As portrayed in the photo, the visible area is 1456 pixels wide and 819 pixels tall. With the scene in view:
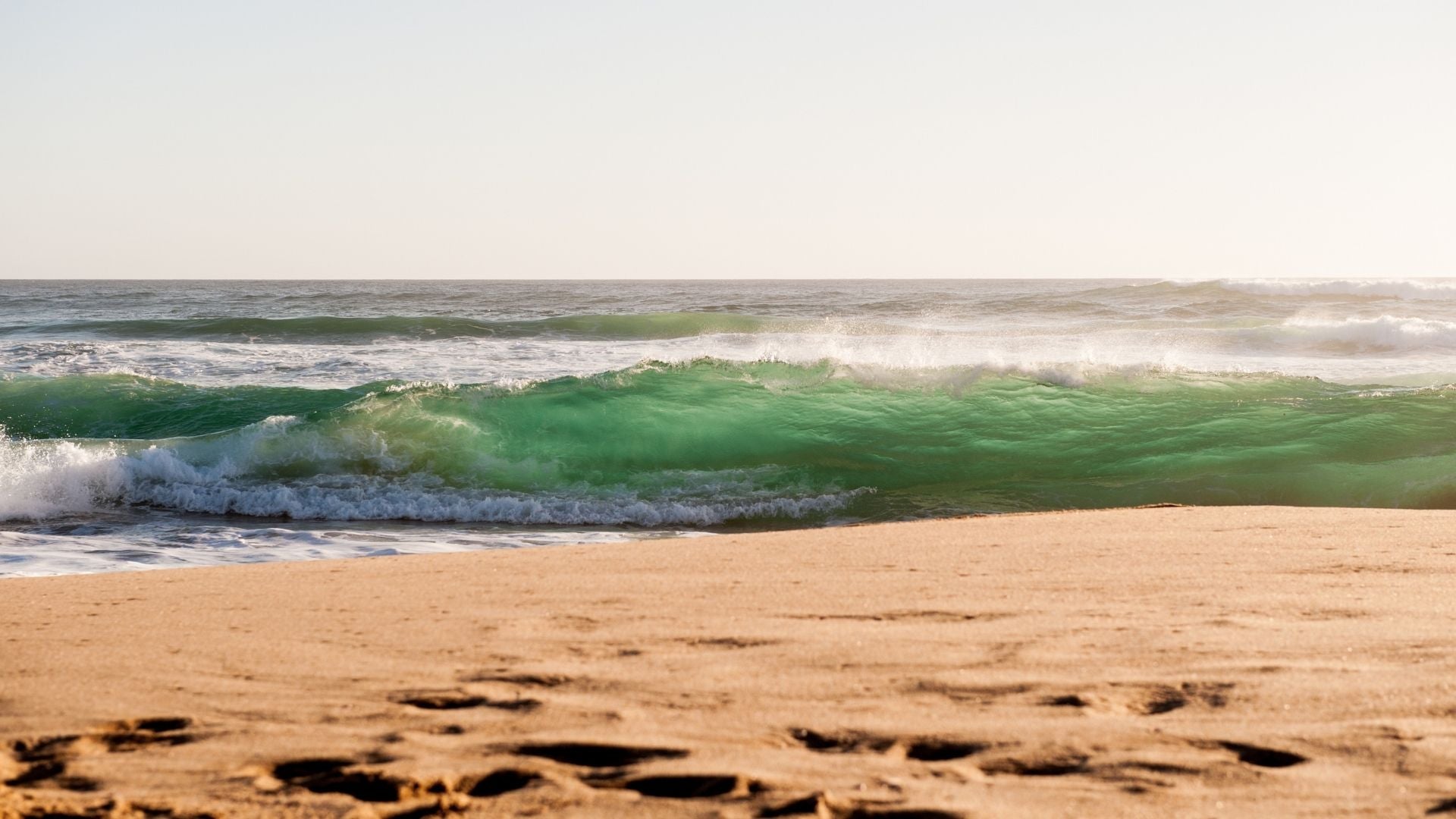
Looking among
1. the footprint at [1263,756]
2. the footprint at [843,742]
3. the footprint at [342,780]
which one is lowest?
the footprint at [342,780]

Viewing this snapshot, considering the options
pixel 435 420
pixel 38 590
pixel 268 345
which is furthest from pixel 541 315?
pixel 38 590

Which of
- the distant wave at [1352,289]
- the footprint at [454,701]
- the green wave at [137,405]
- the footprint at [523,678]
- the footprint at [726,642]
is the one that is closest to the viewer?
the footprint at [454,701]

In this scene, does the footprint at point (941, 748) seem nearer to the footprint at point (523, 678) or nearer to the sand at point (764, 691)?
the sand at point (764, 691)

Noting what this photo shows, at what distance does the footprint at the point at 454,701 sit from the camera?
101 inches

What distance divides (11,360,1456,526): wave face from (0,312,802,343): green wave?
42.5 feet

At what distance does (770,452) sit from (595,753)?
7397 millimetres

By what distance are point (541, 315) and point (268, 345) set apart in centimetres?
1067

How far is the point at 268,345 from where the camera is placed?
2161 centimetres

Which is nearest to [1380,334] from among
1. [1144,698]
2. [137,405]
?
[137,405]

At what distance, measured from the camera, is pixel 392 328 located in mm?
26000

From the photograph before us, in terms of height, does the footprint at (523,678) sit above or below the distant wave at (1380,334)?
below

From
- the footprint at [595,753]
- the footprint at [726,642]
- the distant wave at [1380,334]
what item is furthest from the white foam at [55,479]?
→ the distant wave at [1380,334]

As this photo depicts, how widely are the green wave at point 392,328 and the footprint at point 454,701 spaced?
70.3 feet

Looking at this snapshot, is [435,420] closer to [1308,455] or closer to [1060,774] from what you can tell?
[1308,455]
